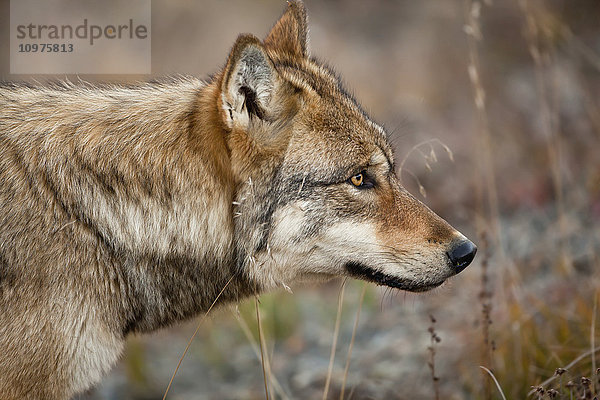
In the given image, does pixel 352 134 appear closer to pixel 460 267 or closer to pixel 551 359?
pixel 460 267

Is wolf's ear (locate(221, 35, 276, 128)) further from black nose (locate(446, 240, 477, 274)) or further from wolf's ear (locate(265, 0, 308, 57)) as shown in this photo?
black nose (locate(446, 240, 477, 274))

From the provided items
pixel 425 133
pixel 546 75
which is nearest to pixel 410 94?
pixel 425 133

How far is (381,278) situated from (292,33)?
4.77 feet

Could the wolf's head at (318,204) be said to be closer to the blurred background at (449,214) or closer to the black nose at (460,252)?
the black nose at (460,252)

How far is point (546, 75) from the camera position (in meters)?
9.52

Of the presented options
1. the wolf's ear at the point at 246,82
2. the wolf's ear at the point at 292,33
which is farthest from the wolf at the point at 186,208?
the wolf's ear at the point at 292,33

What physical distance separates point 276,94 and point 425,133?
21.3 feet

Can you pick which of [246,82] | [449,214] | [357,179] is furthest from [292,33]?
[449,214]

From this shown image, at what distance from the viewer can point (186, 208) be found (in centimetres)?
311

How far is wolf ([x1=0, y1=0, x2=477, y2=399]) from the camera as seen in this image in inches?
112

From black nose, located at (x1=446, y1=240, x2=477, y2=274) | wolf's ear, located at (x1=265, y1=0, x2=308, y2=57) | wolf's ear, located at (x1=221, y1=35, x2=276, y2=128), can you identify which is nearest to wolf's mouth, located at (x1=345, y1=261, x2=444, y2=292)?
black nose, located at (x1=446, y1=240, x2=477, y2=274)

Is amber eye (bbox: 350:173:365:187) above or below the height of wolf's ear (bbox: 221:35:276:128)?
below

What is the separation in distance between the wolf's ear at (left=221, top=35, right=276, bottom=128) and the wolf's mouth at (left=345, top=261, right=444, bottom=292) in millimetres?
877

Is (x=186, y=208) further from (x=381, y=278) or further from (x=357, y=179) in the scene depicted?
(x=381, y=278)
